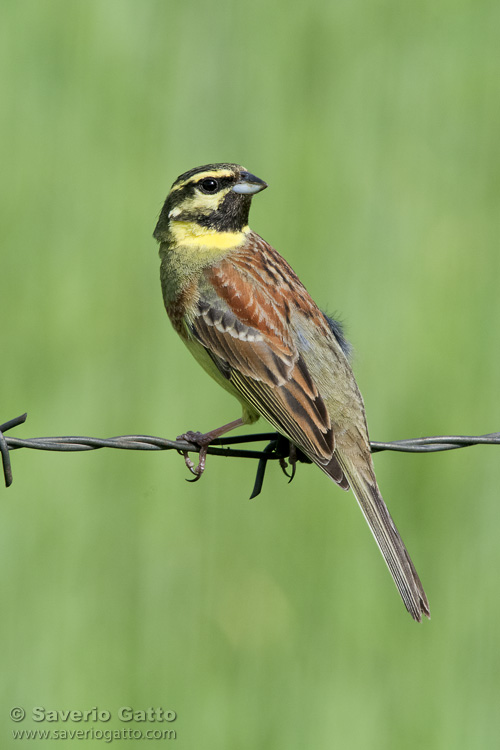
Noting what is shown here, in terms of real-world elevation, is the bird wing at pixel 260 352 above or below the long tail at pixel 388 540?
above

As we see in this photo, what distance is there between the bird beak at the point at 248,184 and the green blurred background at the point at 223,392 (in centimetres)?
108

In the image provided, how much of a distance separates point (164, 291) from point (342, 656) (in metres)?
2.54

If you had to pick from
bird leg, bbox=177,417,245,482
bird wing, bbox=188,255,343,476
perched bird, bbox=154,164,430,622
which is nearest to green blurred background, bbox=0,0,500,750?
perched bird, bbox=154,164,430,622

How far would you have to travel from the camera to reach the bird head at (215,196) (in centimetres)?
618

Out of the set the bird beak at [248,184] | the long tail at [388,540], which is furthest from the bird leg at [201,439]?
the bird beak at [248,184]

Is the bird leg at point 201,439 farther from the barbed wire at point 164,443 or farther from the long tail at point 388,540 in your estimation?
the long tail at point 388,540

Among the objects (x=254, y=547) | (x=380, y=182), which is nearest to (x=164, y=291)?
(x=254, y=547)

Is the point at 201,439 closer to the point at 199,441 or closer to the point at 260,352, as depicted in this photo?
the point at 199,441

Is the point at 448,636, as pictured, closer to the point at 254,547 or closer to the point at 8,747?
the point at 254,547

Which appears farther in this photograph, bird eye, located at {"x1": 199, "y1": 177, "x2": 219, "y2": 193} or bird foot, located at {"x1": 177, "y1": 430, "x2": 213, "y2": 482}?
bird eye, located at {"x1": 199, "y1": 177, "x2": 219, "y2": 193}

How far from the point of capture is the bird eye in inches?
244

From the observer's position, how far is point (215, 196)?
6.26 meters

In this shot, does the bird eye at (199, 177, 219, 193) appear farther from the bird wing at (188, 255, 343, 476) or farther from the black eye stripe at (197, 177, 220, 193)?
the bird wing at (188, 255, 343, 476)

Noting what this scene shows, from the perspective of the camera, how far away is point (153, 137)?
7.93m
